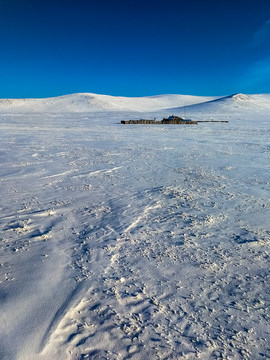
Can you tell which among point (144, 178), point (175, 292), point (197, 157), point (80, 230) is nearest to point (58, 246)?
point (80, 230)

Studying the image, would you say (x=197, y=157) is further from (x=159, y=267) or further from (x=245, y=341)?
(x=245, y=341)

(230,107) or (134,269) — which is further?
(230,107)

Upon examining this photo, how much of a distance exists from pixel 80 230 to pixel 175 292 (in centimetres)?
169

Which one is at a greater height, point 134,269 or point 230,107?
point 134,269

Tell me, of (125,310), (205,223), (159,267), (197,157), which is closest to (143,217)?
(205,223)

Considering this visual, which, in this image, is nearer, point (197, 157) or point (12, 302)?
point (12, 302)

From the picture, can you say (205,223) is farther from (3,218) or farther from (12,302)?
(3,218)

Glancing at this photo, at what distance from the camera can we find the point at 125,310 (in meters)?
2.34

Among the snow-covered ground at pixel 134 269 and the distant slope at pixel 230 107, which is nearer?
the snow-covered ground at pixel 134 269

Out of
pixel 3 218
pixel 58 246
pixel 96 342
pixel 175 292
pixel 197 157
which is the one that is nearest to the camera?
pixel 96 342

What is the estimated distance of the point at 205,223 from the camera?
403 centimetres

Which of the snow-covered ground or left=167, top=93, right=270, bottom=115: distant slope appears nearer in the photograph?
the snow-covered ground

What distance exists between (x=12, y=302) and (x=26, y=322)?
29 centimetres

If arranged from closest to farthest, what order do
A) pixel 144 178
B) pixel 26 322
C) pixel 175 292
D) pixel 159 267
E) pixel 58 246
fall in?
pixel 26 322, pixel 175 292, pixel 159 267, pixel 58 246, pixel 144 178
